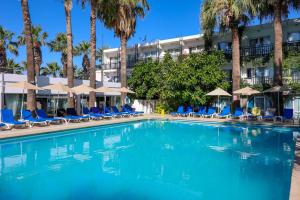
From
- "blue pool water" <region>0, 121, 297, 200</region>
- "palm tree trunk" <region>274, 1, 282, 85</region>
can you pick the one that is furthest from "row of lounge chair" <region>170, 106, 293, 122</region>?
"blue pool water" <region>0, 121, 297, 200</region>

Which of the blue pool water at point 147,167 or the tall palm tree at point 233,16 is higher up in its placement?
the tall palm tree at point 233,16

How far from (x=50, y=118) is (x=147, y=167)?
11.0 m

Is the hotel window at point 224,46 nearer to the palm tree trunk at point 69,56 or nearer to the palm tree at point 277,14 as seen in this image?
the palm tree at point 277,14

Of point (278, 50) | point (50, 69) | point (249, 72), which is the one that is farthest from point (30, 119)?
point (50, 69)

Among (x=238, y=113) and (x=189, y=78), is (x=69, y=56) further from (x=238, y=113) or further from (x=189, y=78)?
(x=238, y=113)

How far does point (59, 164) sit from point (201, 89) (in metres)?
17.9

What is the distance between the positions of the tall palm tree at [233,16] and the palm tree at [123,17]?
7.41 m

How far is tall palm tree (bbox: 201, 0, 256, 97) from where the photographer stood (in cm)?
2242

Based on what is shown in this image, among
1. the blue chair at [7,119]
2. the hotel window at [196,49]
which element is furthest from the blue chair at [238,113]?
the blue chair at [7,119]

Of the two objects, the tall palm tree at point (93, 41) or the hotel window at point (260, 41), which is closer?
the tall palm tree at point (93, 41)

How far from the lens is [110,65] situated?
39875 mm

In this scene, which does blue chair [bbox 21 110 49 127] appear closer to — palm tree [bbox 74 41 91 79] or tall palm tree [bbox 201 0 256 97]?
tall palm tree [bbox 201 0 256 97]

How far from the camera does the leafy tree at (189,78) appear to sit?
25.0 m

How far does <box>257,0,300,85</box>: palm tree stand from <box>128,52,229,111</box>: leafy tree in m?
5.01
